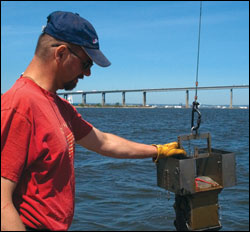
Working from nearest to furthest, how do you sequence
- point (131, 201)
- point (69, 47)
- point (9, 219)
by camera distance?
point (9, 219)
point (69, 47)
point (131, 201)

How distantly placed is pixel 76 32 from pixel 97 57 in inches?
6.2

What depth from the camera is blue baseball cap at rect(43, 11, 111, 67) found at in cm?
166

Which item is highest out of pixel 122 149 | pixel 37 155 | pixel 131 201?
pixel 37 155

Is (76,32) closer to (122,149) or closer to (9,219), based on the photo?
(9,219)

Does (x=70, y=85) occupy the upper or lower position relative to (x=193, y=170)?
upper

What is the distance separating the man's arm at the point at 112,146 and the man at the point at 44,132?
55 centimetres

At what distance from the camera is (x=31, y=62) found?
1.67m

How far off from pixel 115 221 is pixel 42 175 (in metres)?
4.89

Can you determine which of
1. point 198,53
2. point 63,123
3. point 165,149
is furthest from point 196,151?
point 63,123

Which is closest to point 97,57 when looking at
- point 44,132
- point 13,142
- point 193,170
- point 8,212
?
point 44,132

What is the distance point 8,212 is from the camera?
1.39 meters

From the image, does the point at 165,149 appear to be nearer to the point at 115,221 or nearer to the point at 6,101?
the point at 6,101

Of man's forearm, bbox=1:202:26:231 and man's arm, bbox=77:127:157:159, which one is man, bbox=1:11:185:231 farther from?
man's arm, bbox=77:127:157:159

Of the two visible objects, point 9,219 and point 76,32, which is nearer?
point 9,219
